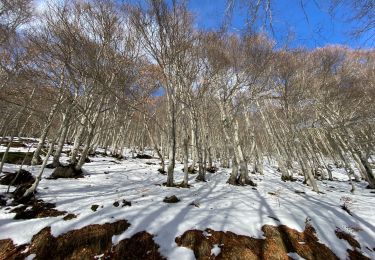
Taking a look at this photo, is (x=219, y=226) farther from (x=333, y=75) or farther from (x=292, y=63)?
(x=333, y=75)

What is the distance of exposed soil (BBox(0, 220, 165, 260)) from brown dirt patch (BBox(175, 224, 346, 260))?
705 millimetres

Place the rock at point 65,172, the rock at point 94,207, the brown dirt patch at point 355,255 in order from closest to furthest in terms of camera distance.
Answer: the brown dirt patch at point 355,255
the rock at point 94,207
the rock at point 65,172

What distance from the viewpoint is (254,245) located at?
425 centimetres

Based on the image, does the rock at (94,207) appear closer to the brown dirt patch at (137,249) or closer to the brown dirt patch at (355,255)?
the brown dirt patch at (137,249)

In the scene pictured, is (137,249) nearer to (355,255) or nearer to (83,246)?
(83,246)

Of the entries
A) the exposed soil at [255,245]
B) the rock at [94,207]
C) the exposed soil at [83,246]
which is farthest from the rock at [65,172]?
the exposed soil at [255,245]

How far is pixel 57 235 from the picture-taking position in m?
4.07

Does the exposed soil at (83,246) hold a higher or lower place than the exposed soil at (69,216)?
lower

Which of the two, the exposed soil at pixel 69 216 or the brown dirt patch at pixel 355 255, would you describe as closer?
the brown dirt patch at pixel 355 255

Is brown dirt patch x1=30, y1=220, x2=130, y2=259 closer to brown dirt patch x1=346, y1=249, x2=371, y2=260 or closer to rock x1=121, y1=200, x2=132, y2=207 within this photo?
rock x1=121, y1=200, x2=132, y2=207

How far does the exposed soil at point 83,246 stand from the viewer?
3.72m

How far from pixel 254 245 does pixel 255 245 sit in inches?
0.9

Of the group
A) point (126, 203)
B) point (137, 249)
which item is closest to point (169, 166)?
point (126, 203)

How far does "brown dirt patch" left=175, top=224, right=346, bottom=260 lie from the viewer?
4023mm
